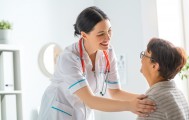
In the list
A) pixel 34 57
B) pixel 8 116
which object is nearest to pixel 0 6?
pixel 34 57

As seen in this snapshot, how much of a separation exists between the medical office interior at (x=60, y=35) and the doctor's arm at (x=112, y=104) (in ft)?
4.16

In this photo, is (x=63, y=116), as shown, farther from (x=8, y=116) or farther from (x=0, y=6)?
(x=0, y=6)

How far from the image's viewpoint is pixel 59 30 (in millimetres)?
3562

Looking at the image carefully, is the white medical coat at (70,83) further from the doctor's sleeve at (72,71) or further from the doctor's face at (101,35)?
Result: the doctor's face at (101,35)

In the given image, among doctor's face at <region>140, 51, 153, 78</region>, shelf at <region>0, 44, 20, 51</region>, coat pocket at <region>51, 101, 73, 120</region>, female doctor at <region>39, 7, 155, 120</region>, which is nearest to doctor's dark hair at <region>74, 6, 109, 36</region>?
female doctor at <region>39, 7, 155, 120</region>

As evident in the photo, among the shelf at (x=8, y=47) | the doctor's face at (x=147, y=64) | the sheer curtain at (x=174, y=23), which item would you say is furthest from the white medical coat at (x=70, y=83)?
the sheer curtain at (x=174, y=23)

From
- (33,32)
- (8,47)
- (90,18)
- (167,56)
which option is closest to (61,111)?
(90,18)

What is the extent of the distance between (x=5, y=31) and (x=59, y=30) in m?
0.67

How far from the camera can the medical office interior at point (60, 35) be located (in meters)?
3.21

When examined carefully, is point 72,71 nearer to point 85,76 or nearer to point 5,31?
point 85,76

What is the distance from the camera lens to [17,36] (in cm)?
325

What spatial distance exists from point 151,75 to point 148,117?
25cm

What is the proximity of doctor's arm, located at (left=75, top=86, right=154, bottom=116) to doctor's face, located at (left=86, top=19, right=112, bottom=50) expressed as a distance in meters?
0.25

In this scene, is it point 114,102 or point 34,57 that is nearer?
point 114,102
